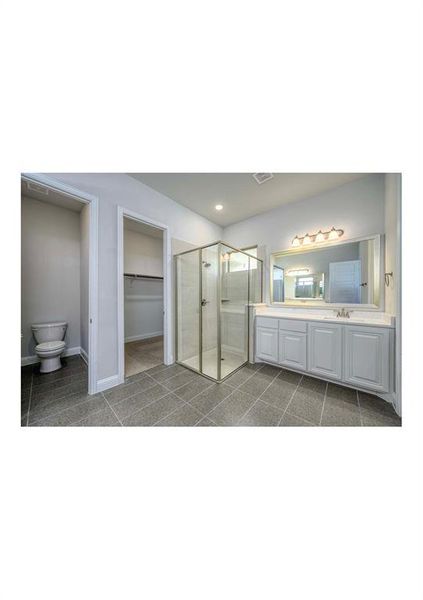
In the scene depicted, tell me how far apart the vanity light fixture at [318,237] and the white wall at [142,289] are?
9.67 ft

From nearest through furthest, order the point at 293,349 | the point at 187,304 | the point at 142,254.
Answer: the point at 293,349 < the point at 187,304 < the point at 142,254

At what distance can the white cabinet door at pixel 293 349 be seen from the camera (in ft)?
7.14

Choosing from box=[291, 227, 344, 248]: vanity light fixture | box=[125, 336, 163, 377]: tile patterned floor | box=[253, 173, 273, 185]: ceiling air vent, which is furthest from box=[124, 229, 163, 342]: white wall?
box=[291, 227, 344, 248]: vanity light fixture

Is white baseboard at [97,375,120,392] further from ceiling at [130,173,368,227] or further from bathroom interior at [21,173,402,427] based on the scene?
ceiling at [130,173,368,227]

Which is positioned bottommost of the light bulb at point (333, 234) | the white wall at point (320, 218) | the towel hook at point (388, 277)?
the towel hook at point (388, 277)

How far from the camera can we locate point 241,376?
2197 mm

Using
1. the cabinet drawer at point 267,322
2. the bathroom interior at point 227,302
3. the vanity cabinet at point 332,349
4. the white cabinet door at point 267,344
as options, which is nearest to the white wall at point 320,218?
the bathroom interior at point 227,302

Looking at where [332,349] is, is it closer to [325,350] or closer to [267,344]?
[325,350]

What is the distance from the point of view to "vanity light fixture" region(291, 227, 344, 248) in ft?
7.59

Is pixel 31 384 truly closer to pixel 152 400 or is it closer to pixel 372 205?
pixel 152 400

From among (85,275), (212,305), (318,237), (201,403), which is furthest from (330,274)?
(85,275)

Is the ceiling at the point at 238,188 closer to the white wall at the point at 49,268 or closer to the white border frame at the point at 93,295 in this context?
the white border frame at the point at 93,295

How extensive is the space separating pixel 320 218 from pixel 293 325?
149 cm

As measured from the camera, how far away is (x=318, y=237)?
245 cm
